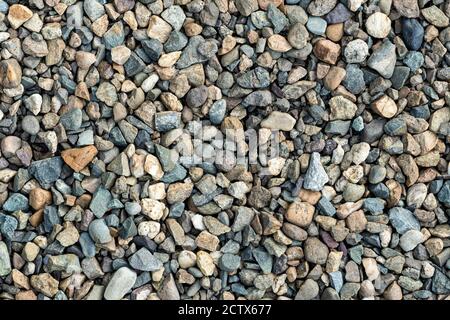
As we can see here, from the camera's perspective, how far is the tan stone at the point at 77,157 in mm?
1946

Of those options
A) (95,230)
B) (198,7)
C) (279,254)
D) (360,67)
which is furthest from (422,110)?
(95,230)

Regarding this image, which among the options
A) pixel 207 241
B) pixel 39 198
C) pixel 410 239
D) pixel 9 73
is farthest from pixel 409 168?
pixel 9 73

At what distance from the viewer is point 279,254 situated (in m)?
1.97

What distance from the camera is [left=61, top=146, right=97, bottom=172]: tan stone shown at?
1.95 meters

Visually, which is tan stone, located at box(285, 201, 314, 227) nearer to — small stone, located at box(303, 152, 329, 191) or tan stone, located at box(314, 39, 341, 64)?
small stone, located at box(303, 152, 329, 191)

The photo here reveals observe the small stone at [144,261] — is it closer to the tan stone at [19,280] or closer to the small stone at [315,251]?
the tan stone at [19,280]

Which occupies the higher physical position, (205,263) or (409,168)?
(409,168)

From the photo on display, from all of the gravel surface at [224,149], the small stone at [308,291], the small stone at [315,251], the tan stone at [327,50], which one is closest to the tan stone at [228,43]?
the gravel surface at [224,149]

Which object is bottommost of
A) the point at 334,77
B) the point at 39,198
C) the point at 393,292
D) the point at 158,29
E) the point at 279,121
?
the point at 393,292

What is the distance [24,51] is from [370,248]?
3.83 feet

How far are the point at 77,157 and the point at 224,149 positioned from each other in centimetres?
43

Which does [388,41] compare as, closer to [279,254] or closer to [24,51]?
[279,254]

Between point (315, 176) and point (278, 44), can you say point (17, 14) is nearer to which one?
point (278, 44)

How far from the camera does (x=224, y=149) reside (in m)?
2.00
